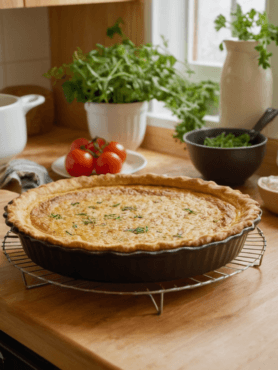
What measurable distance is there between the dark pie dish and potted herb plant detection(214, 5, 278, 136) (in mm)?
849

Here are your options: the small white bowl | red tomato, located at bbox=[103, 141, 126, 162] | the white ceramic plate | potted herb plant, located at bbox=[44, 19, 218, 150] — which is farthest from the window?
the small white bowl

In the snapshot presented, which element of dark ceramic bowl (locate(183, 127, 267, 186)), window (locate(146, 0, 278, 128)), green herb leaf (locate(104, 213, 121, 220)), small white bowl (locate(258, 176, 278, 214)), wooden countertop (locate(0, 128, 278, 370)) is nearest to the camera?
wooden countertop (locate(0, 128, 278, 370))

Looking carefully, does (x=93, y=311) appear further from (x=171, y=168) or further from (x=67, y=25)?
(x=67, y=25)

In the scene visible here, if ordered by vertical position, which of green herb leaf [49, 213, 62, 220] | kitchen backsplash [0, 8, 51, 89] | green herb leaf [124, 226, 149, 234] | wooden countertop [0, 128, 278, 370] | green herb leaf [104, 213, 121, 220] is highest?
kitchen backsplash [0, 8, 51, 89]

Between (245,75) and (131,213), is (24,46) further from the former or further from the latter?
(131,213)

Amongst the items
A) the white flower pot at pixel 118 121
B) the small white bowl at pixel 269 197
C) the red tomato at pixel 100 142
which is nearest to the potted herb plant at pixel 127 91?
the white flower pot at pixel 118 121

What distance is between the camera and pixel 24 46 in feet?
8.01

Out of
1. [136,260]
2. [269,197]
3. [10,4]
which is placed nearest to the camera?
[136,260]

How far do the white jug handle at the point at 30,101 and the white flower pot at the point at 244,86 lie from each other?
66 cm

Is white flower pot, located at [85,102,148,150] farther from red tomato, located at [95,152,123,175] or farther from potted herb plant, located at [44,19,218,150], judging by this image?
red tomato, located at [95,152,123,175]

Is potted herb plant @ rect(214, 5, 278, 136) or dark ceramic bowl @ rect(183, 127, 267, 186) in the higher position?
potted herb plant @ rect(214, 5, 278, 136)

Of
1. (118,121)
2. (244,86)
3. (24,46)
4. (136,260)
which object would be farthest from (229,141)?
(24,46)

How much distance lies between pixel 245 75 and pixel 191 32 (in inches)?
20.6

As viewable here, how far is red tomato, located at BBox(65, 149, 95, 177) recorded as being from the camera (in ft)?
5.78
